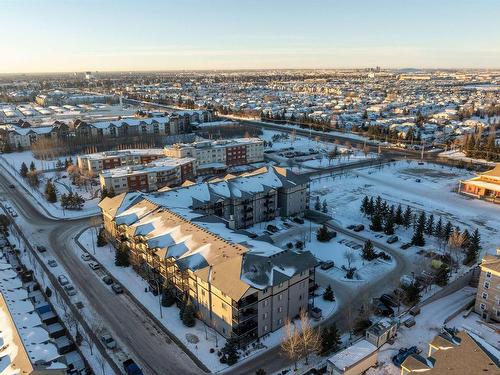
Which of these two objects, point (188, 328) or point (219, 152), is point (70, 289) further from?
point (219, 152)

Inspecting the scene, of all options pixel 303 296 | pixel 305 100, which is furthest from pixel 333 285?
pixel 305 100

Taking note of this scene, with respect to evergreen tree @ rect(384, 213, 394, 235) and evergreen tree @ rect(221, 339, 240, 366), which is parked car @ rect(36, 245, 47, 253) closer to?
evergreen tree @ rect(221, 339, 240, 366)

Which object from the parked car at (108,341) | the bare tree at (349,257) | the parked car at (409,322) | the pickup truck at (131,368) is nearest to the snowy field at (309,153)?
the bare tree at (349,257)

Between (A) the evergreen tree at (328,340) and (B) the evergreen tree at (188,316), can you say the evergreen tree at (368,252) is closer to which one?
(A) the evergreen tree at (328,340)

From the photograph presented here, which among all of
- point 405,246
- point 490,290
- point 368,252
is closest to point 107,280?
point 368,252

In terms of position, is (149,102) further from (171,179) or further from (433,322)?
(433,322)

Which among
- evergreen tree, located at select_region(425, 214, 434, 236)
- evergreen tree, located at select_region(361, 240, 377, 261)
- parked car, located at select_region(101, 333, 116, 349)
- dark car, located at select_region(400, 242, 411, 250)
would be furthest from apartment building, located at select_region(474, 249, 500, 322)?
parked car, located at select_region(101, 333, 116, 349)
